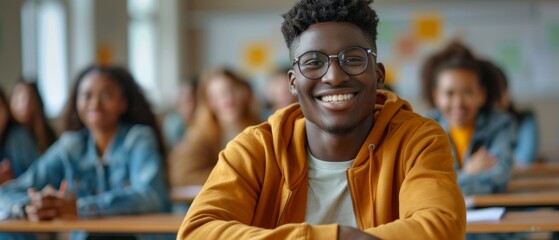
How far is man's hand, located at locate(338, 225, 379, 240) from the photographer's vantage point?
1627 mm

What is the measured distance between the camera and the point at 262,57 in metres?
10.1

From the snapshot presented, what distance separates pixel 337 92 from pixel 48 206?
4.59ft

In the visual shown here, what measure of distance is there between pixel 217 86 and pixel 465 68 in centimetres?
168

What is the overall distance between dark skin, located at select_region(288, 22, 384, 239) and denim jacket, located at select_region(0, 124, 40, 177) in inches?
99.7

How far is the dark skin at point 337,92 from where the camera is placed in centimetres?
183

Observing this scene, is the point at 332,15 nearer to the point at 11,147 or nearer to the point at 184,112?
the point at 11,147

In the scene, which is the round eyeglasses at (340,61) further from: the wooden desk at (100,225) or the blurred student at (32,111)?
the blurred student at (32,111)

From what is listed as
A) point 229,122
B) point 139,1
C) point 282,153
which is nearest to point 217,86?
point 229,122

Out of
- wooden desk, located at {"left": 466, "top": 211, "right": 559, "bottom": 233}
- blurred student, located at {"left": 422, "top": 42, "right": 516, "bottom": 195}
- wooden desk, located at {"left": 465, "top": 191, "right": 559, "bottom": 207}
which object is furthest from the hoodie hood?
blurred student, located at {"left": 422, "top": 42, "right": 516, "bottom": 195}

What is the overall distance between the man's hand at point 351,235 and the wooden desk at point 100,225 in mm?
1055

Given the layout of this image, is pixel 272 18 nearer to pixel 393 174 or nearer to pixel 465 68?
pixel 465 68

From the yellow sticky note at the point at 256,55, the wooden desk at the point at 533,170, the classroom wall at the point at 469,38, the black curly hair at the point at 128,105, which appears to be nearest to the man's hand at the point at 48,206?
the black curly hair at the point at 128,105

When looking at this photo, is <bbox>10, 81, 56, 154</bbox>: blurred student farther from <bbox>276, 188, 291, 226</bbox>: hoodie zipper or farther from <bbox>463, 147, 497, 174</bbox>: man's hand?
<bbox>276, 188, 291, 226</bbox>: hoodie zipper

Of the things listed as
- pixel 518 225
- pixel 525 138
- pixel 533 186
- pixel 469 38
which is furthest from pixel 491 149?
pixel 469 38
